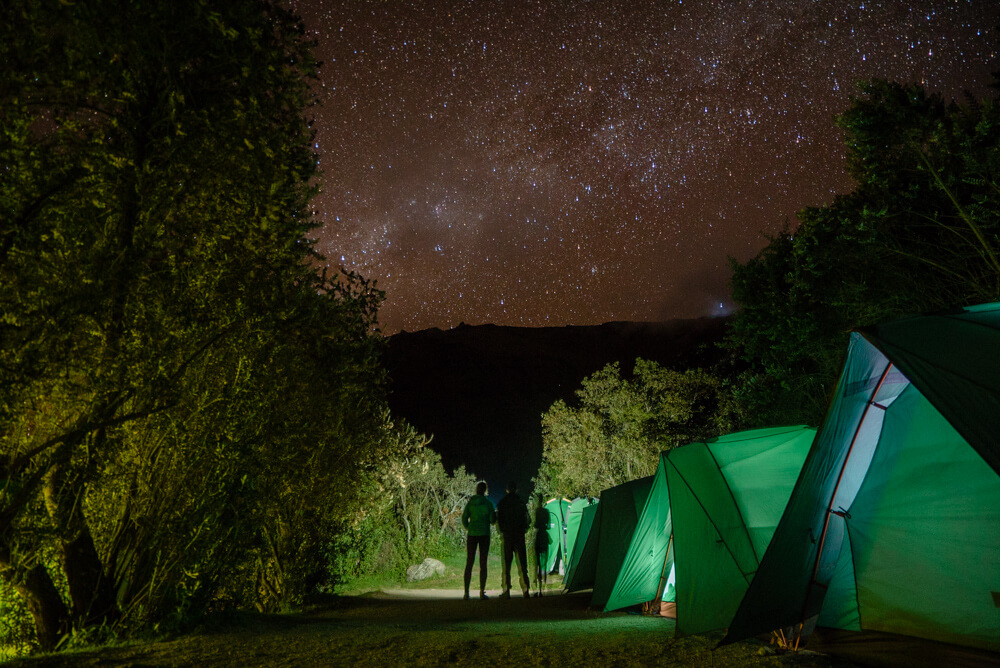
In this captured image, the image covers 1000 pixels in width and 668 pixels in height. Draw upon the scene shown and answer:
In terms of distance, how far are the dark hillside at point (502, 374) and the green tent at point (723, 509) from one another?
1954 inches

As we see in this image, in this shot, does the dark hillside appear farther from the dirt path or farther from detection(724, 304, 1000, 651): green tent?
detection(724, 304, 1000, 651): green tent

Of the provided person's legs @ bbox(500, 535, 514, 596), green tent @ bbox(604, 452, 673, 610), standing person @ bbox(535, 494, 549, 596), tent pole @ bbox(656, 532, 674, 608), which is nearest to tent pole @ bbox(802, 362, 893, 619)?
green tent @ bbox(604, 452, 673, 610)

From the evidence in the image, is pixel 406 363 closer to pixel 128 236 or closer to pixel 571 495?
pixel 571 495

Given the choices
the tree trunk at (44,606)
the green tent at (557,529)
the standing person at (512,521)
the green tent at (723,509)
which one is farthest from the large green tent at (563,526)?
the tree trunk at (44,606)

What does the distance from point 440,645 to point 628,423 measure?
21091 mm

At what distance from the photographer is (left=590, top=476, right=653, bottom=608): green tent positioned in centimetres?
1084

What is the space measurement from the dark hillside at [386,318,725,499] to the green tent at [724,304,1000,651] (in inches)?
2038

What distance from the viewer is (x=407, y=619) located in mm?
8578

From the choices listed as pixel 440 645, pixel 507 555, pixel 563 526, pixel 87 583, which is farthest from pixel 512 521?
pixel 563 526

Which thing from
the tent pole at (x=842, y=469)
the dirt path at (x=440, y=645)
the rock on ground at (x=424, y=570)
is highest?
the tent pole at (x=842, y=469)

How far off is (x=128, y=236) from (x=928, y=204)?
14.1 m

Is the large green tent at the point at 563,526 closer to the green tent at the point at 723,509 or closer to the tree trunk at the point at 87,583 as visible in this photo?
the green tent at the point at 723,509

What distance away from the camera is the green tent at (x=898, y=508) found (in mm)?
4469

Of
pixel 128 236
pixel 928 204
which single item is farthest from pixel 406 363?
pixel 128 236
